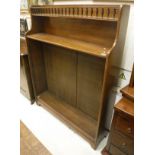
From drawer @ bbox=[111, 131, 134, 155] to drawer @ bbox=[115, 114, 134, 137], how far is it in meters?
0.06

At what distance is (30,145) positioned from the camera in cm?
153

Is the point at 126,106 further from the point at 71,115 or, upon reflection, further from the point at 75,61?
the point at 71,115

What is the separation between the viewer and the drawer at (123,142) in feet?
3.40

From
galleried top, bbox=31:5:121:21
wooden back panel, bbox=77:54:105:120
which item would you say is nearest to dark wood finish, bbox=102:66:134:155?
wooden back panel, bbox=77:54:105:120

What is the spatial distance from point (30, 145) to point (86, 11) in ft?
5.13

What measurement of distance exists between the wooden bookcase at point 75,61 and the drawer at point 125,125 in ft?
0.66

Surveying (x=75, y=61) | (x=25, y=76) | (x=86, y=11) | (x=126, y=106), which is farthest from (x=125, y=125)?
(x=25, y=76)

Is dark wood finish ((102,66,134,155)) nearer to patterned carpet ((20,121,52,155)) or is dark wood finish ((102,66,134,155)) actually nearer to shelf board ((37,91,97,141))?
shelf board ((37,91,97,141))

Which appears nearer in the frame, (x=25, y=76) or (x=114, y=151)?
(x=114, y=151)

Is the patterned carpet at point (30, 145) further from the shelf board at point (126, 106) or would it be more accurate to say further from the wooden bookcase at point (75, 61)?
the shelf board at point (126, 106)
